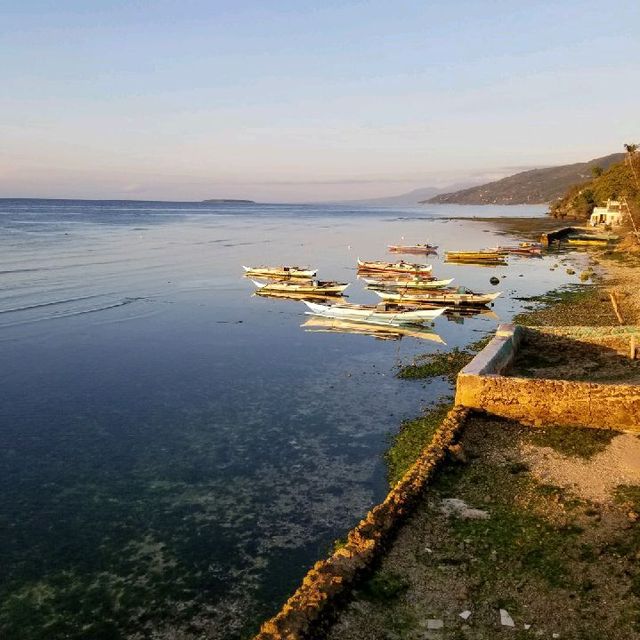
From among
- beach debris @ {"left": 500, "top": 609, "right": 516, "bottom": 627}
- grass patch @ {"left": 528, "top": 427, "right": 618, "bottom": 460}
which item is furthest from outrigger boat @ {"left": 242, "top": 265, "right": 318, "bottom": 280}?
beach debris @ {"left": 500, "top": 609, "right": 516, "bottom": 627}

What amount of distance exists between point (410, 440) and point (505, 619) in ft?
27.9

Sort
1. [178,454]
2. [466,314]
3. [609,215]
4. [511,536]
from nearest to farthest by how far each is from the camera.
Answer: [511,536] → [178,454] → [466,314] → [609,215]

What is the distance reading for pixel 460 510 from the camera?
11016 mm

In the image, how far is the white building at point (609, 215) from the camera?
93150mm

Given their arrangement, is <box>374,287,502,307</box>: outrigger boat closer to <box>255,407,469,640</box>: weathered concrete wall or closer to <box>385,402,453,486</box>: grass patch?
<box>385,402,453,486</box>: grass patch

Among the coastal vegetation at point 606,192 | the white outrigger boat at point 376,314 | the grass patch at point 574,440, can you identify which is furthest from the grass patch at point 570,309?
the coastal vegetation at point 606,192

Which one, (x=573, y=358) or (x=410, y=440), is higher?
(x=573, y=358)

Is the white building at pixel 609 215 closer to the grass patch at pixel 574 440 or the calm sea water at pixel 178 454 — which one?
the calm sea water at pixel 178 454

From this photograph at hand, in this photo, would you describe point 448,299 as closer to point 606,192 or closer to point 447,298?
point 447,298

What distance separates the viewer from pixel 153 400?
20.9 meters

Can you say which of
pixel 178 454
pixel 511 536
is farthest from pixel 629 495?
pixel 178 454

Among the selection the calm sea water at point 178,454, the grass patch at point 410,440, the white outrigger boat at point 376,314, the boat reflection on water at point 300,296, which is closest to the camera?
the calm sea water at point 178,454

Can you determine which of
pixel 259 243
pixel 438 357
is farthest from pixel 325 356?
pixel 259 243

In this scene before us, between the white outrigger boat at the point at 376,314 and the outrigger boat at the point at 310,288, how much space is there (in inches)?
326
